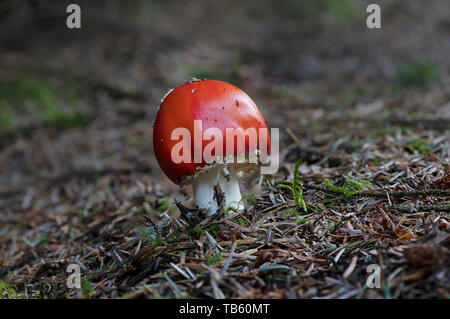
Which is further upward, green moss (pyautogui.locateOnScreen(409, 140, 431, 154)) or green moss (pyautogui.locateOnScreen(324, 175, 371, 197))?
green moss (pyautogui.locateOnScreen(409, 140, 431, 154))

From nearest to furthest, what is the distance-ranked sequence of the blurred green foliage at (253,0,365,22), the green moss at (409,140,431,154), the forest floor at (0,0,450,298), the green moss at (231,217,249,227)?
the forest floor at (0,0,450,298) < the green moss at (231,217,249,227) < the green moss at (409,140,431,154) < the blurred green foliage at (253,0,365,22)

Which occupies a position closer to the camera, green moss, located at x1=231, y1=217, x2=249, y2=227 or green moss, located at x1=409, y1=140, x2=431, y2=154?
green moss, located at x1=231, y1=217, x2=249, y2=227

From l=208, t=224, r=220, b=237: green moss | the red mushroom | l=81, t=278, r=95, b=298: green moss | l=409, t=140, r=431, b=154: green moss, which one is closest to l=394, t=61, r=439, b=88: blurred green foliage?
l=409, t=140, r=431, b=154: green moss

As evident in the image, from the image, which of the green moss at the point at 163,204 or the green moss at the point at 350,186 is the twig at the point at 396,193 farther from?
the green moss at the point at 163,204

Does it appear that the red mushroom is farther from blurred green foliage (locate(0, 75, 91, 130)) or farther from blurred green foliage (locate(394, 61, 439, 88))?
blurred green foliage (locate(394, 61, 439, 88))

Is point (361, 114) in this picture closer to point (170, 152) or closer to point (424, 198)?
point (424, 198)

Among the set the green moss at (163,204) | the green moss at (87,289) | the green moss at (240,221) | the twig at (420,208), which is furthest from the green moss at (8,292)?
the twig at (420,208)

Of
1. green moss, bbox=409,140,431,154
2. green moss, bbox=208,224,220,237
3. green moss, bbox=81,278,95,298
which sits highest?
green moss, bbox=409,140,431,154

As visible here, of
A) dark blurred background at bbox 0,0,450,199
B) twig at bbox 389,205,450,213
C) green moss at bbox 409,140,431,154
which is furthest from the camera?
dark blurred background at bbox 0,0,450,199

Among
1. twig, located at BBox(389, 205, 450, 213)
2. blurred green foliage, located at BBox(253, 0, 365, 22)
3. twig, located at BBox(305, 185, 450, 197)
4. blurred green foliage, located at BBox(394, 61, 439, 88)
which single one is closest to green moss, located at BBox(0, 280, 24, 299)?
twig, located at BBox(305, 185, 450, 197)
